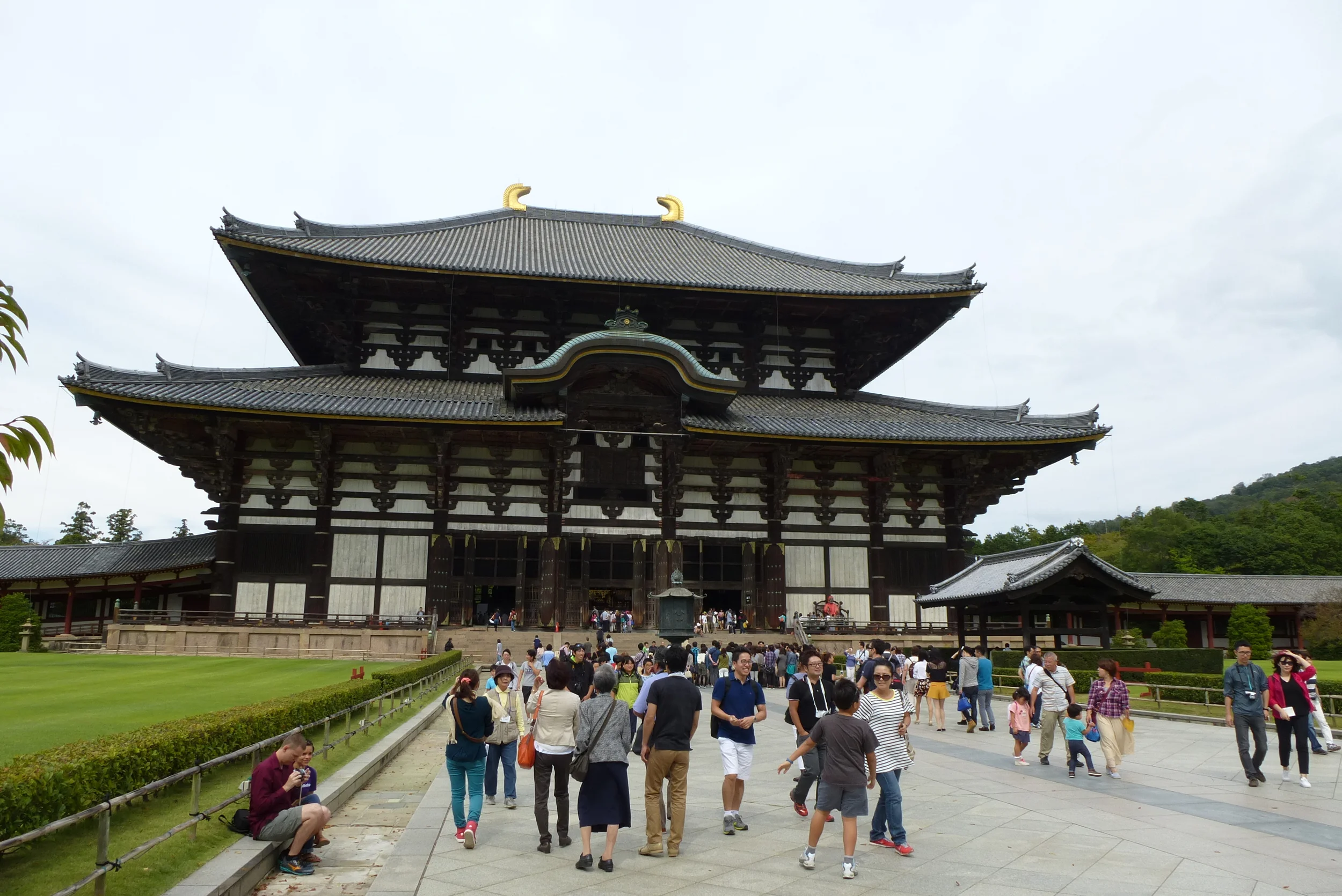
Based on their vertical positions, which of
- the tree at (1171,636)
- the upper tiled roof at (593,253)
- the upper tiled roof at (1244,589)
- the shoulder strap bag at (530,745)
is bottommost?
the shoulder strap bag at (530,745)

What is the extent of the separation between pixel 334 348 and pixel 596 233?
50.9 feet

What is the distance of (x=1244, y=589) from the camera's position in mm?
52031

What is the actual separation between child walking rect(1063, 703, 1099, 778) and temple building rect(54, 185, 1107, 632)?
19764mm

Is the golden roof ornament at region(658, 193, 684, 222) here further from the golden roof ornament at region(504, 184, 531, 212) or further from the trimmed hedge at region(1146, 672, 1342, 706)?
the trimmed hedge at region(1146, 672, 1342, 706)

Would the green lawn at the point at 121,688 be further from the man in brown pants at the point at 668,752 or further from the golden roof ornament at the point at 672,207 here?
the golden roof ornament at the point at 672,207

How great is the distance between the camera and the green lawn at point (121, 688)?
1191 centimetres

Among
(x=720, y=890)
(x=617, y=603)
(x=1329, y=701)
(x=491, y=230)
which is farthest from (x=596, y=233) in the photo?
(x=720, y=890)

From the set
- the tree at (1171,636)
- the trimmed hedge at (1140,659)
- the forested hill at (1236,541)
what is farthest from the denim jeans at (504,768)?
the forested hill at (1236,541)

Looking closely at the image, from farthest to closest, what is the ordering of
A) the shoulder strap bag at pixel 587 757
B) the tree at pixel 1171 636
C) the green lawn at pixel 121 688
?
the tree at pixel 1171 636 < the green lawn at pixel 121 688 < the shoulder strap bag at pixel 587 757

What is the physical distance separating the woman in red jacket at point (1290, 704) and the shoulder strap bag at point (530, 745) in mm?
10043

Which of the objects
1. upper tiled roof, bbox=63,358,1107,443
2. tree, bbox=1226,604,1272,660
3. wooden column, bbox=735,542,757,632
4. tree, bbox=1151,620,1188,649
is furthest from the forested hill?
wooden column, bbox=735,542,757,632

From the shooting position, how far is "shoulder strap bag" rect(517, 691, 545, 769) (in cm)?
870

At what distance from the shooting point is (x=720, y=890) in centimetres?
719

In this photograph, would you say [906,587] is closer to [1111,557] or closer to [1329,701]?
[1329,701]
